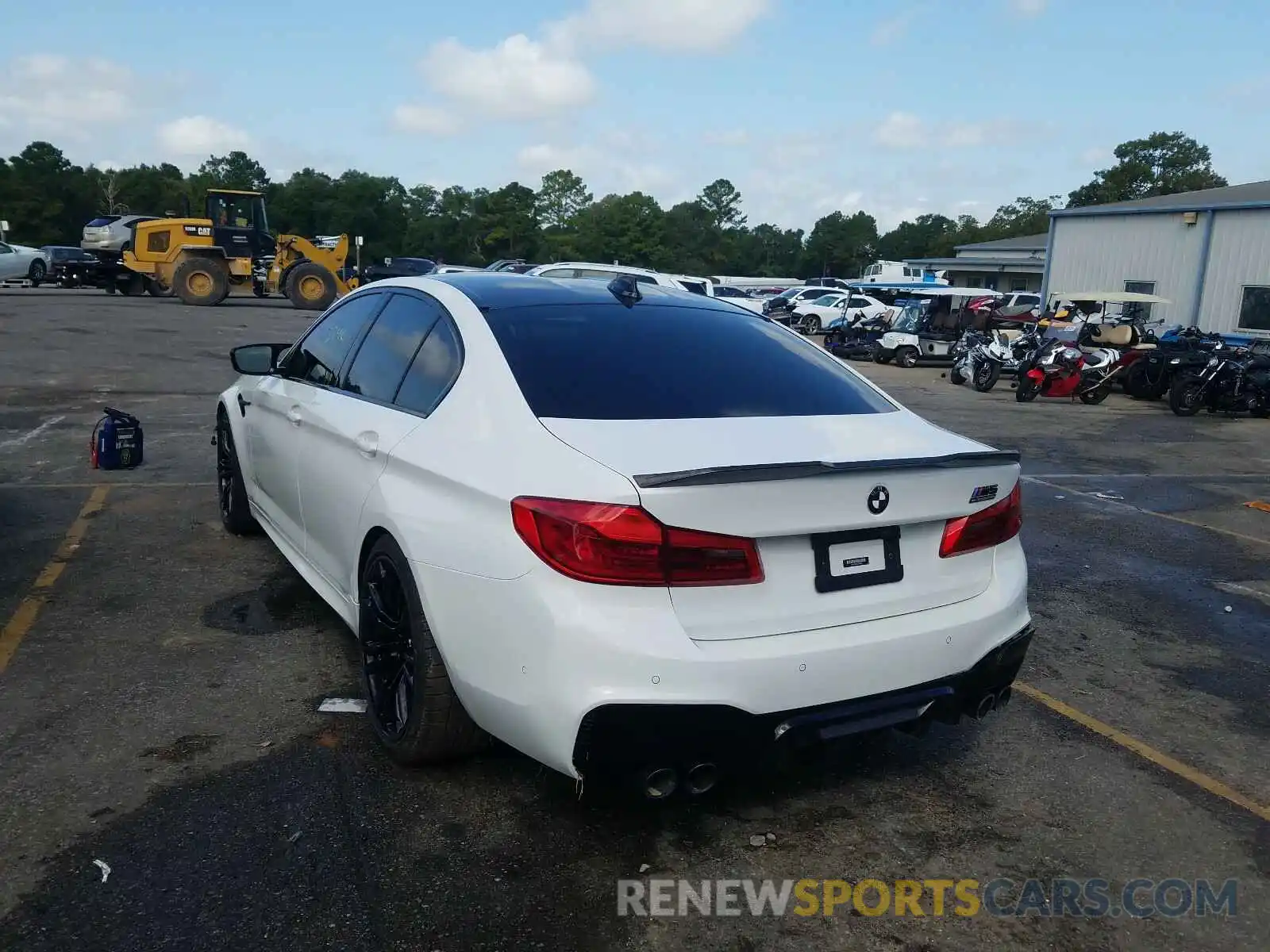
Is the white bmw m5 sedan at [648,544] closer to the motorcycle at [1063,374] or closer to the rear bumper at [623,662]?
the rear bumper at [623,662]

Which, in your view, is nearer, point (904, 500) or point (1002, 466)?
point (904, 500)

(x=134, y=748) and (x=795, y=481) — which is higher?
(x=795, y=481)

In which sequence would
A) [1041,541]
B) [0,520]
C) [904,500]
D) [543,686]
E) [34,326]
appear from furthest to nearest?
[34,326]
[1041,541]
[0,520]
[904,500]
[543,686]

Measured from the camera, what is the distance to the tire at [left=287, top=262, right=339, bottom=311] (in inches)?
1115

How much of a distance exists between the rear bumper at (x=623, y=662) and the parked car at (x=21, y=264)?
36.6 meters

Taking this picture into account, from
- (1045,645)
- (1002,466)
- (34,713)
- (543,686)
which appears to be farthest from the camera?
(1045,645)

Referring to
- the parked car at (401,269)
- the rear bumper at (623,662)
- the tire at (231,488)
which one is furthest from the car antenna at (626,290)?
the parked car at (401,269)

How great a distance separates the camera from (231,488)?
5.90m

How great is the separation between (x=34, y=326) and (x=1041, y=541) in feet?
63.6

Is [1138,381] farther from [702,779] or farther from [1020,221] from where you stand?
[1020,221]

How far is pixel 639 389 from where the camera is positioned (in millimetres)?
3256

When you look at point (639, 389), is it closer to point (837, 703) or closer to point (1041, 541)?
point (837, 703)

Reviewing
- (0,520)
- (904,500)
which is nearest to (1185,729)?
(904,500)

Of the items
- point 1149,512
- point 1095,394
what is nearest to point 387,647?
point 1149,512
